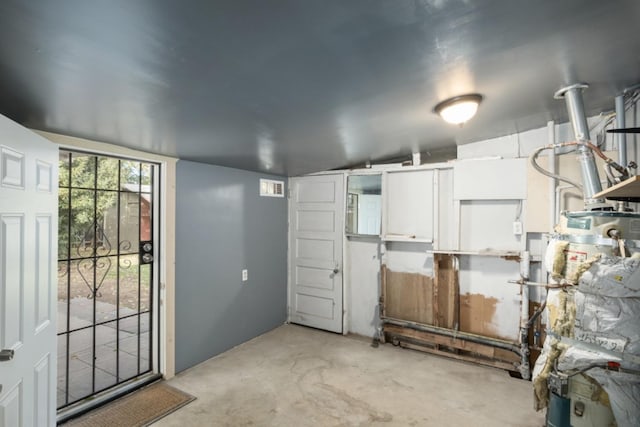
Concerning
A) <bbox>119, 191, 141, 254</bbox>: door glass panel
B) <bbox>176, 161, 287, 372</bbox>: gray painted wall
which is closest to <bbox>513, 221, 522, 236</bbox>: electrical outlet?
<bbox>176, 161, 287, 372</bbox>: gray painted wall

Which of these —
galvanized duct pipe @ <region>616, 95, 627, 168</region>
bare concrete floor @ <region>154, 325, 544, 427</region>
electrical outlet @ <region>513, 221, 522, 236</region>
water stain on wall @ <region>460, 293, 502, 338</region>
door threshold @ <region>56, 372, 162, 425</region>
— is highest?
galvanized duct pipe @ <region>616, 95, 627, 168</region>

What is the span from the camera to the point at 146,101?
5.39 feet

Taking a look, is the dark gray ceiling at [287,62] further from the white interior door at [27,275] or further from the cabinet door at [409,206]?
the cabinet door at [409,206]

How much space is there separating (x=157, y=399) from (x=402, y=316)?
2.53 metres

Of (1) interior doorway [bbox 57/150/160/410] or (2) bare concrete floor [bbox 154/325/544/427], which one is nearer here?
(2) bare concrete floor [bbox 154/325/544/427]

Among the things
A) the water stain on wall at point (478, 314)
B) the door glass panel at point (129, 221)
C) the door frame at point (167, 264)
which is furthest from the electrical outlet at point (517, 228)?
the door glass panel at point (129, 221)

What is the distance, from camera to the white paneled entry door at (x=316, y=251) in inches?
160

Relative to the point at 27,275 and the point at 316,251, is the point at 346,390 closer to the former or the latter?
the point at 316,251

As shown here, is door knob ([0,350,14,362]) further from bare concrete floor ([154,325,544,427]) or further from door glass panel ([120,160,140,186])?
door glass panel ([120,160,140,186])

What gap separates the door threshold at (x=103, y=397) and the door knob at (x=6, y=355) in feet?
4.61

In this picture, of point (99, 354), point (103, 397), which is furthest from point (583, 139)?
point (99, 354)

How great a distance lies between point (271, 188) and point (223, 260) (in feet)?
3.82

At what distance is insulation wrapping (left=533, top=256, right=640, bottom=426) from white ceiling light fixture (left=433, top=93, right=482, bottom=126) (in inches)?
42.9

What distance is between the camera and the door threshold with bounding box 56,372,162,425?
2332mm
